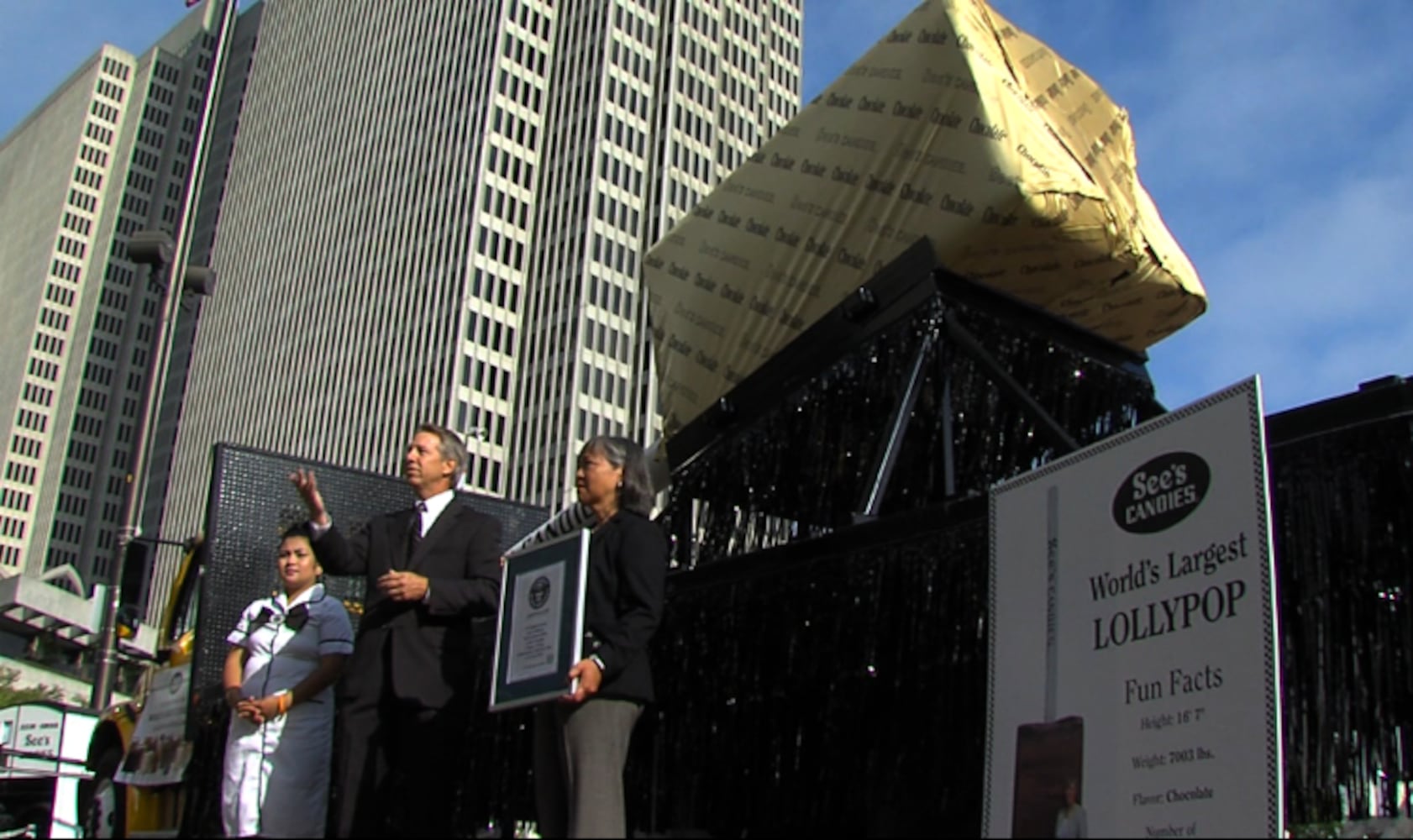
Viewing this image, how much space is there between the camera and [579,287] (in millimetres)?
83875

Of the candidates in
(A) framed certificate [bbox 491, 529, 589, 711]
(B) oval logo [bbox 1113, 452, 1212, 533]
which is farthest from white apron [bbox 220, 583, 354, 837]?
(B) oval logo [bbox 1113, 452, 1212, 533]

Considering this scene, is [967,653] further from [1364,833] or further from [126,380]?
[126,380]

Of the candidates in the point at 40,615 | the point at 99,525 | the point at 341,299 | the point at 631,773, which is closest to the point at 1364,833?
the point at 631,773

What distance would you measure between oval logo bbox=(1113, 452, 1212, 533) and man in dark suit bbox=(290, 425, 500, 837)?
2.52 m

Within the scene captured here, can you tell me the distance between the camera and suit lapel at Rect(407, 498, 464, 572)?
5570mm

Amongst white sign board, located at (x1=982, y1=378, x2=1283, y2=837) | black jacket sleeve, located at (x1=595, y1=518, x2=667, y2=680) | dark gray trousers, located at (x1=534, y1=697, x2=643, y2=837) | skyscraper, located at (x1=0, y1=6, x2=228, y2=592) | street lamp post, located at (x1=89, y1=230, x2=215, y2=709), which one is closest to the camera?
white sign board, located at (x1=982, y1=378, x2=1283, y2=837)

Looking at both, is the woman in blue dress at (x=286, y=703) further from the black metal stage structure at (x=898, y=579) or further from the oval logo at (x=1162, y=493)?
the oval logo at (x=1162, y=493)

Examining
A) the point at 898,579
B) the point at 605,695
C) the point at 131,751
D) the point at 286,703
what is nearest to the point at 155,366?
the point at 131,751

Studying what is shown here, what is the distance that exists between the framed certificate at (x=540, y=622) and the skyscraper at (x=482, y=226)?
72047 mm

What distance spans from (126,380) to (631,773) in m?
121

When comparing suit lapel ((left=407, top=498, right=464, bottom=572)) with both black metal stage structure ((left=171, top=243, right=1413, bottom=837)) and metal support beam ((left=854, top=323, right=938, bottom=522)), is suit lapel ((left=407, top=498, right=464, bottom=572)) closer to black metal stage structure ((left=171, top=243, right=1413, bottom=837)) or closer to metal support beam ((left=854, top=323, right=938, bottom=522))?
black metal stage structure ((left=171, top=243, right=1413, bottom=837))

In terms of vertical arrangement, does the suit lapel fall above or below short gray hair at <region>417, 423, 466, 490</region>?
below

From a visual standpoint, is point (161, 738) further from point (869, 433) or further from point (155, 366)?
point (155, 366)

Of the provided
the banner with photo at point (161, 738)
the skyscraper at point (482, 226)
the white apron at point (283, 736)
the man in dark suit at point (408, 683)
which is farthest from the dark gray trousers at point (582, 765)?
the skyscraper at point (482, 226)
